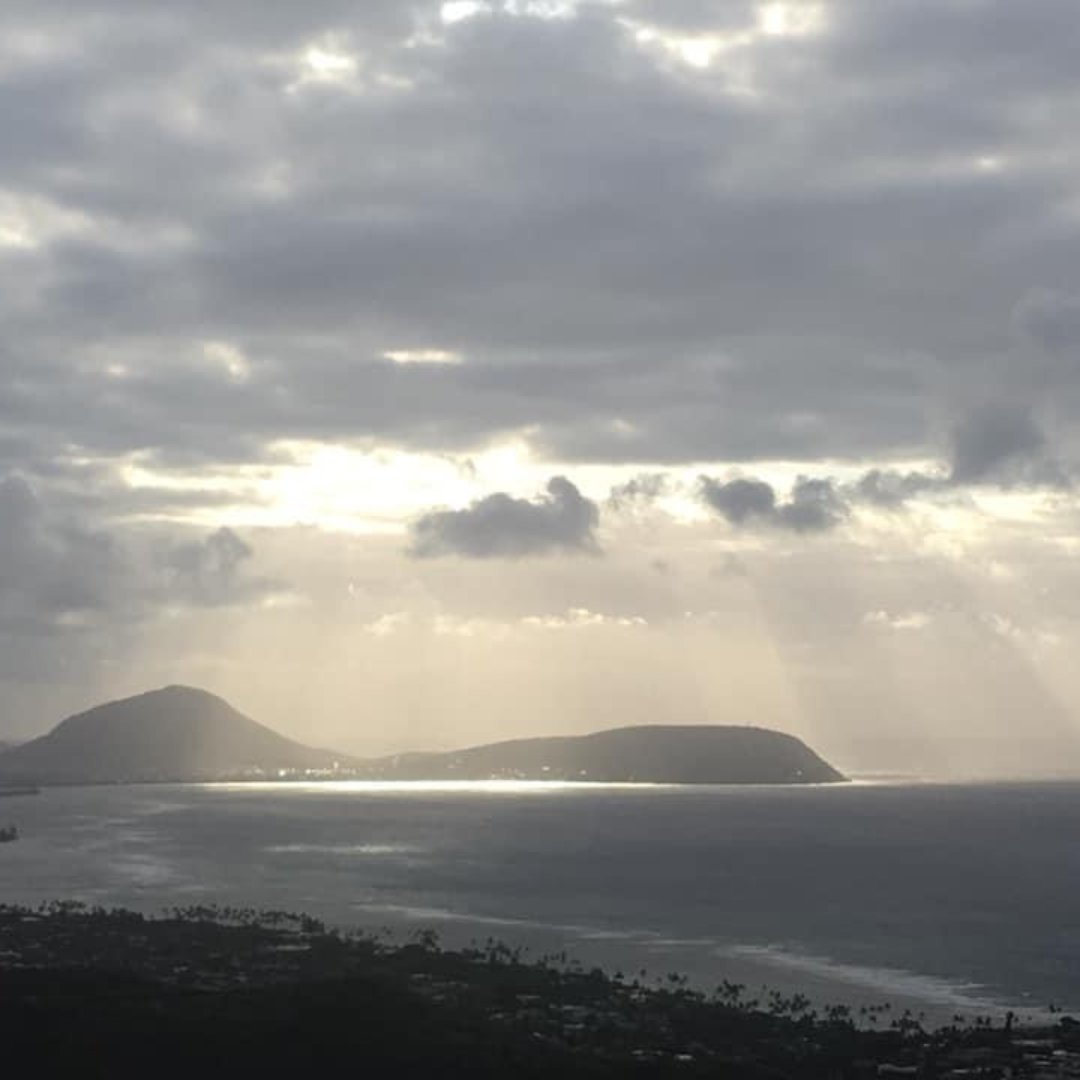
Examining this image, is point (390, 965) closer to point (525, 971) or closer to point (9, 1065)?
point (525, 971)

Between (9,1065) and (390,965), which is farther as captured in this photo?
(390,965)

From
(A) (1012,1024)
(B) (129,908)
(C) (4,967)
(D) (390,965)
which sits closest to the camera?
(A) (1012,1024)

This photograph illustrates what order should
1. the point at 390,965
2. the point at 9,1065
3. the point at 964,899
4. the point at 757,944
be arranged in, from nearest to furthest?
the point at 9,1065, the point at 390,965, the point at 757,944, the point at 964,899

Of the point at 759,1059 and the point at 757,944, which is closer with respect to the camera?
the point at 759,1059

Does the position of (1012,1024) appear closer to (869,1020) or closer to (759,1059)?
(869,1020)

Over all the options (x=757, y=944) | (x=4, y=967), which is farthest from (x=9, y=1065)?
(x=757, y=944)

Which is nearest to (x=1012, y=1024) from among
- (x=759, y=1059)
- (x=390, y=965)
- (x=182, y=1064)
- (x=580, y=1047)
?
(x=759, y=1059)
